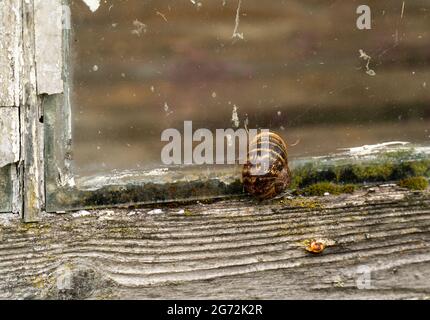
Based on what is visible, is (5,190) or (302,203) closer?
(5,190)

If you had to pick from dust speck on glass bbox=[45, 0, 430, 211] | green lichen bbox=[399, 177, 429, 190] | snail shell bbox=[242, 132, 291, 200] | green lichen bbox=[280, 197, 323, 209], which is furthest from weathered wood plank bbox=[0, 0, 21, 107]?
green lichen bbox=[399, 177, 429, 190]

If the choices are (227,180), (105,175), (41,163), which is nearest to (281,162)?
(227,180)

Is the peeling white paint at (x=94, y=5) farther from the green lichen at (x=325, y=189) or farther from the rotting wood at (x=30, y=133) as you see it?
the green lichen at (x=325, y=189)

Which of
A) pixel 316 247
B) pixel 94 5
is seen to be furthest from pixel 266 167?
pixel 94 5

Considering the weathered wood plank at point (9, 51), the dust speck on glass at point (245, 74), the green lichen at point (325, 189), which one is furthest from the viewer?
the green lichen at point (325, 189)

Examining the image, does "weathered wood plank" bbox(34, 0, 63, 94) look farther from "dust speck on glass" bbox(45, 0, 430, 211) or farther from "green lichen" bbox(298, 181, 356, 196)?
"green lichen" bbox(298, 181, 356, 196)

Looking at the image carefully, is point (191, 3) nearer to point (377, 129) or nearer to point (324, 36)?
point (324, 36)

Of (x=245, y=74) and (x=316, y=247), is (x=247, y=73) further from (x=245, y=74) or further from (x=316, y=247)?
(x=316, y=247)

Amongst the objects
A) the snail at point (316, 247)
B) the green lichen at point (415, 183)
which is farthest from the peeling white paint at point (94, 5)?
the green lichen at point (415, 183)
